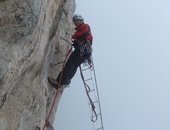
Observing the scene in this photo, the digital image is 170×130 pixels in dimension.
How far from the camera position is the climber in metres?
10.1

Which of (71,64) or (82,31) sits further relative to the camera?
(71,64)

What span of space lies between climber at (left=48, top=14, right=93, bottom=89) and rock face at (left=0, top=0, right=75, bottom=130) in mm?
479

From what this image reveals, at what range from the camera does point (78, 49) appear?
33.6 feet

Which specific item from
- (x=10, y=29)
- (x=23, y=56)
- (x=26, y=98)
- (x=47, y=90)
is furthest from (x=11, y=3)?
(x=47, y=90)

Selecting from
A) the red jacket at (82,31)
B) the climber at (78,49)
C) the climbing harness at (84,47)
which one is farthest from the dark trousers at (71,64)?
A: the red jacket at (82,31)

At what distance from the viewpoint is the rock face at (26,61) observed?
7.22 metres

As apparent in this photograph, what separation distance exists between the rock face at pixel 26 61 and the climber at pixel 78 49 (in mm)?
479

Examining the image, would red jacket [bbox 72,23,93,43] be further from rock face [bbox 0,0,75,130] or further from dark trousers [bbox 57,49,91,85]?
rock face [bbox 0,0,75,130]

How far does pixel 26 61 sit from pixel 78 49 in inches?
98.7

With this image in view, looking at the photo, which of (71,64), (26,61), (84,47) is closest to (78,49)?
(84,47)

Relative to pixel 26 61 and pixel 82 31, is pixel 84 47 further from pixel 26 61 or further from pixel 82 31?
pixel 26 61

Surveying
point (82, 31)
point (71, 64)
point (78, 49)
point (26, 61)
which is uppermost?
point (82, 31)

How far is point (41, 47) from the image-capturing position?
850 cm

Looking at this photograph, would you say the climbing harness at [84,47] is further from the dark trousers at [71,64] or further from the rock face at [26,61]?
the rock face at [26,61]
